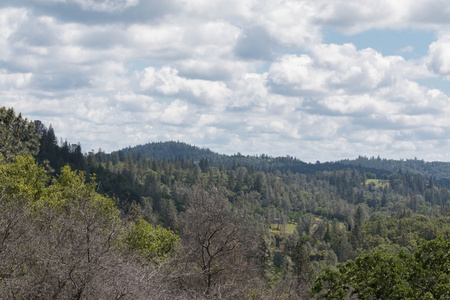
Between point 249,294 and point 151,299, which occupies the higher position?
point 151,299

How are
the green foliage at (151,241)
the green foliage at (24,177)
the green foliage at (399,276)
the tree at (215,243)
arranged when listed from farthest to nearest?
the green foliage at (151,241) < the green foliage at (24,177) < the tree at (215,243) < the green foliage at (399,276)

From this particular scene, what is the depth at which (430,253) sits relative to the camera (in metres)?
20.9

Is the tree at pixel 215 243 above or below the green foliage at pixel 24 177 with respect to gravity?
below

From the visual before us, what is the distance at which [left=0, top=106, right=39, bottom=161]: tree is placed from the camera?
5131cm

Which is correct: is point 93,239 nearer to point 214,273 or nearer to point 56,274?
point 56,274

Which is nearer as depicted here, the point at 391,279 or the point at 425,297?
the point at 425,297

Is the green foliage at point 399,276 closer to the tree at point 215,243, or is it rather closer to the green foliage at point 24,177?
the tree at point 215,243

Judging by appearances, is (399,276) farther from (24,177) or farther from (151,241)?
(24,177)

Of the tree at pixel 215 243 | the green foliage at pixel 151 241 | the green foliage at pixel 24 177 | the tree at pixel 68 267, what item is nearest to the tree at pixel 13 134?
the green foliage at pixel 24 177

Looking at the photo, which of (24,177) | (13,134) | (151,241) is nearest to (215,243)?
(151,241)

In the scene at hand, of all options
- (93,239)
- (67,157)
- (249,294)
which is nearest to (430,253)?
(249,294)

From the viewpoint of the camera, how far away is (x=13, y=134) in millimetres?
57406

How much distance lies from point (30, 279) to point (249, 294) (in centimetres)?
1238

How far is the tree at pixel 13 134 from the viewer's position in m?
51.3
